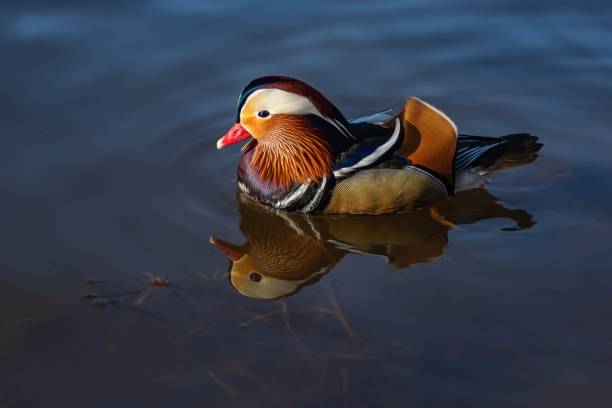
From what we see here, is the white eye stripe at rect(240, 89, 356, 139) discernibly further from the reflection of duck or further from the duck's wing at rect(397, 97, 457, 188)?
the reflection of duck

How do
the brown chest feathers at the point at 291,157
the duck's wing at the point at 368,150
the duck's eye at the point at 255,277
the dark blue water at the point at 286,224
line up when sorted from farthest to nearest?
the brown chest feathers at the point at 291,157 → the duck's wing at the point at 368,150 → the duck's eye at the point at 255,277 → the dark blue water at the point at 286,224

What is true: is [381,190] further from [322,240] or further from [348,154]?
[322,240]

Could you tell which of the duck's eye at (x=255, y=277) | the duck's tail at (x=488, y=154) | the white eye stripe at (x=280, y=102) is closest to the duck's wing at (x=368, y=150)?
the white eye stripe at (x=280, y=102)

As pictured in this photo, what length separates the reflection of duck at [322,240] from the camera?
215 inches

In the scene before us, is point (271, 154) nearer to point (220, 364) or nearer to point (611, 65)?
point (220, 364)

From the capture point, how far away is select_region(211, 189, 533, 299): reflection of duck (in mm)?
5461

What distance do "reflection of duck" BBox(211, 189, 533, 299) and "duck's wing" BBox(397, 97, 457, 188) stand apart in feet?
1.22

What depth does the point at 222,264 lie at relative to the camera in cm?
551

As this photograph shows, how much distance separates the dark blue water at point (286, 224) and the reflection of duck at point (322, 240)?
20 mm

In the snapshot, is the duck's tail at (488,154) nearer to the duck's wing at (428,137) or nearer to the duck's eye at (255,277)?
the duck's wing at (428,137)

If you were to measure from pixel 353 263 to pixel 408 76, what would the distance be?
2.61 meters

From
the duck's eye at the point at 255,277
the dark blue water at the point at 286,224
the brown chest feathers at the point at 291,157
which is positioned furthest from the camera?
the brown chest feathers at the point at 291,157

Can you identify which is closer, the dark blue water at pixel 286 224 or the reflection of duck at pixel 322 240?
the dark blue water at pixel 286 224

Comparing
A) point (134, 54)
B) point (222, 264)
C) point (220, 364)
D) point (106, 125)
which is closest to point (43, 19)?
point (134, 54)
